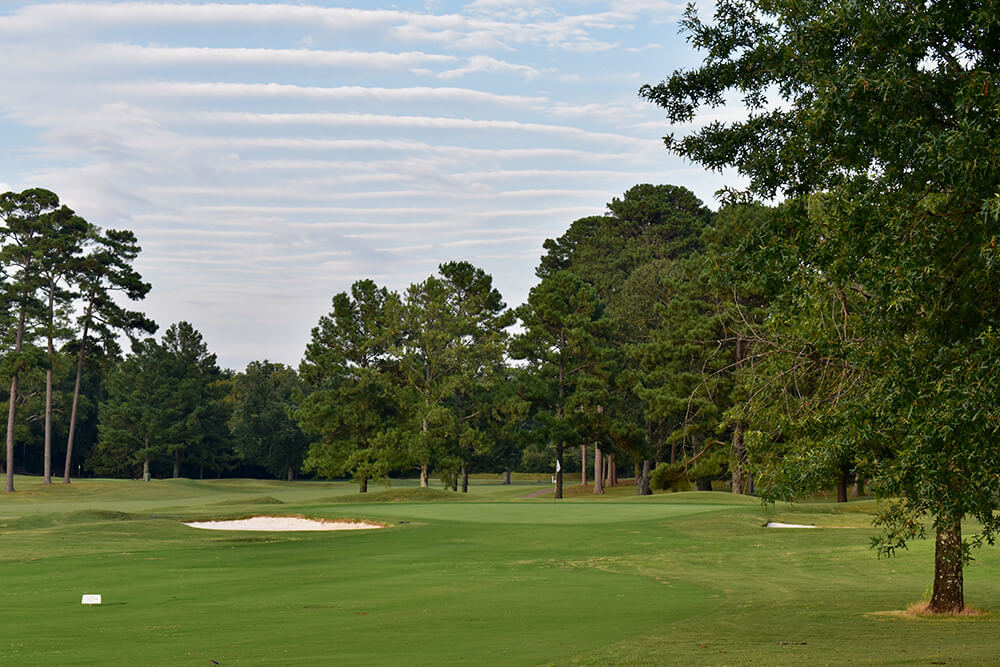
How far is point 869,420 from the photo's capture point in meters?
12.0

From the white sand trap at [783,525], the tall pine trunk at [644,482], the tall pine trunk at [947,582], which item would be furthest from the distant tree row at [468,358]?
the tall pine trunk at [947,582]

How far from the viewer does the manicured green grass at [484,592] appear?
43.2 ft

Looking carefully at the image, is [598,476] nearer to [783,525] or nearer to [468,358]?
[468,358]

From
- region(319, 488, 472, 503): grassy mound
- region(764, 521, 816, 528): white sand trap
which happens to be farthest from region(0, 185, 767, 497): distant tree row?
region(764, 521, 816, 528): white sand trap

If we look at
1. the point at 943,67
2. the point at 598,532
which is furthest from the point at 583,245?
the point at 943,67

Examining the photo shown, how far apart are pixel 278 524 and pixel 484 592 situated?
2025cm

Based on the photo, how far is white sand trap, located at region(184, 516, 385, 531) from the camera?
3709 centimetres

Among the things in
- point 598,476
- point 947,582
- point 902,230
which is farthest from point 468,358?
point 902,230

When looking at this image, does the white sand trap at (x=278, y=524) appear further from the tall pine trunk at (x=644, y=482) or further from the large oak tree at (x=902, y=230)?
the tall pine trunk at (x=644, y=482)

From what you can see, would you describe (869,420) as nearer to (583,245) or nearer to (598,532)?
(598,532)

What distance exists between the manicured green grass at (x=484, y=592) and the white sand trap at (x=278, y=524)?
2.77 feet

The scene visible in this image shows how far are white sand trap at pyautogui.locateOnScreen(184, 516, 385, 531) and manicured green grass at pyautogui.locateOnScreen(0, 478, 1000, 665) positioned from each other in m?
0.85

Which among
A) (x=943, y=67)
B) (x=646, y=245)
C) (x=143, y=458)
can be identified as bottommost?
(x=143, y=458)

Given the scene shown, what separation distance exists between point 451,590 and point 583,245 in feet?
296
